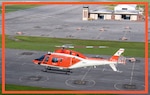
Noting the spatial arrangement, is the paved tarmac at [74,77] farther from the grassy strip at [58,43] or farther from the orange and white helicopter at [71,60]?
the orange and white helicopter at [71,60]

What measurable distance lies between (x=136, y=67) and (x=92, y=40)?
96.6 feet

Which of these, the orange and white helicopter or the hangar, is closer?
the orange and white helicopter

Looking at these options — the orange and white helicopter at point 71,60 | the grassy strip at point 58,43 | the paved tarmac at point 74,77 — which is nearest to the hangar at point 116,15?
the grassy strip at point 58,43

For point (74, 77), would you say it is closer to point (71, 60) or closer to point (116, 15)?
point (71, 60)

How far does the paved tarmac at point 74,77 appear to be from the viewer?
1973 inches

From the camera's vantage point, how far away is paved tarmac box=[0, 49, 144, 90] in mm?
50125

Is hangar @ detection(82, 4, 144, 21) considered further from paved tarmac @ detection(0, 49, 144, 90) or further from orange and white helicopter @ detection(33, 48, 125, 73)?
orange and white helicopter @ detection(33, 48, 125, 73)

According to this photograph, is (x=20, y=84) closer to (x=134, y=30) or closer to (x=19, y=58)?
(x=19, y=58)

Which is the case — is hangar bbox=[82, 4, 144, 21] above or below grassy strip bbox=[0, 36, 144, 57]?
above

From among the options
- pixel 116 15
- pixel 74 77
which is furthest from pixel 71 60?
pixel 116 15

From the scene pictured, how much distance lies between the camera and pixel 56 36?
92750mm

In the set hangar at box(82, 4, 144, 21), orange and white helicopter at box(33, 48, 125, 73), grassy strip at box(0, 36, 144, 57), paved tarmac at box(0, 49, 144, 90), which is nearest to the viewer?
orange and white helicopter at box(33, 48, 125, 73)

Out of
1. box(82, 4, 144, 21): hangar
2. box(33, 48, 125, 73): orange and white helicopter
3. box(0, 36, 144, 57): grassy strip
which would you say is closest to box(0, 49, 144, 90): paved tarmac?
box(0, 36, 144, 57): grassy strip

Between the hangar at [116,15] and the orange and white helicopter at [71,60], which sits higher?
the hangar at [116,15]
